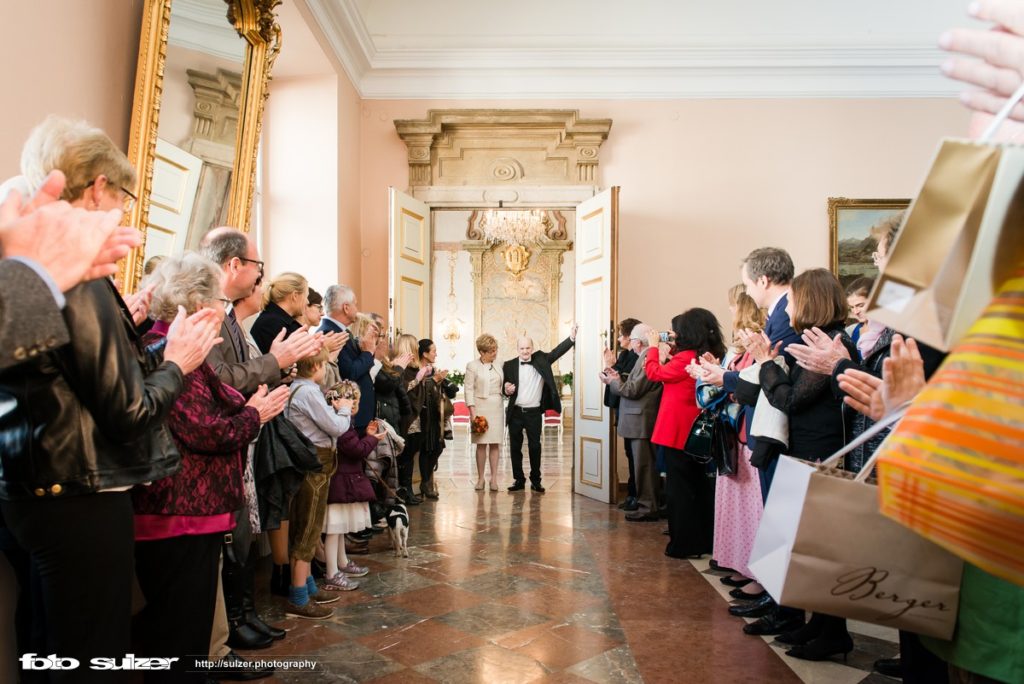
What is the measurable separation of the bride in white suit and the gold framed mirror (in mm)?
3477

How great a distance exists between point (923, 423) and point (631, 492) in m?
6.71

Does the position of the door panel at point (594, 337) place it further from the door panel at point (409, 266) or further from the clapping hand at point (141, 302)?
the clapping hand at point (141, 302)

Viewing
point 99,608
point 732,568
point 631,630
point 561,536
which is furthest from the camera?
point 561,536

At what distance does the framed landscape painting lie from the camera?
28.3 ft

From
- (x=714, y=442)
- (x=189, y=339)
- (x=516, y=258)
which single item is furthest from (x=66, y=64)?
(x=516, y=258)

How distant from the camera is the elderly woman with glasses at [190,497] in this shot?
237 centimetres

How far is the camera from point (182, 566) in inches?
95.0

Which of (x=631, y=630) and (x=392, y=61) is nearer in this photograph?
(x=631, y=630)

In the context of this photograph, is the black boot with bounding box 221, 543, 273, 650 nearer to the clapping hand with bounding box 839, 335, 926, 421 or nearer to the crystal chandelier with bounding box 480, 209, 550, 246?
the clapping hand with bounding box 839, 335, 926, 421

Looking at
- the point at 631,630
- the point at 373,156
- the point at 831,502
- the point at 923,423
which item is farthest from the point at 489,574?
the point at 373,156

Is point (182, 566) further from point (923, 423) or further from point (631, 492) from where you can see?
point (631, 492)

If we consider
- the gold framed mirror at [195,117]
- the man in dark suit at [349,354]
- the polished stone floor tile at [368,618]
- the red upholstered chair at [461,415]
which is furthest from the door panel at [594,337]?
the red upholstered chair at [461,415]

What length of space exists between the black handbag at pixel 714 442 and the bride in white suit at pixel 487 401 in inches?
138

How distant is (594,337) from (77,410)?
666 cm
